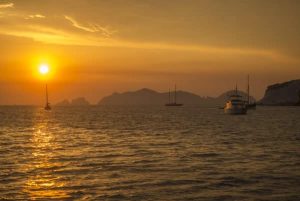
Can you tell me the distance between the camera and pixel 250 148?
117ft

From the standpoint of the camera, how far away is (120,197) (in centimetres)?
1703

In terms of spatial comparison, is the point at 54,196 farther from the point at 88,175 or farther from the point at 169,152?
the point at 169,152

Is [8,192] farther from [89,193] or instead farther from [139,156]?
[139,156]

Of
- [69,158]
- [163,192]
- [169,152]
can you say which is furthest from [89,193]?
[169,152]

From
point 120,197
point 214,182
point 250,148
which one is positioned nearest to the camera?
point 120,197

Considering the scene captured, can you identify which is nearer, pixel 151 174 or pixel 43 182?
pixel 43 182

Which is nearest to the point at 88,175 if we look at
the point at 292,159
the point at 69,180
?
the point at 69,180

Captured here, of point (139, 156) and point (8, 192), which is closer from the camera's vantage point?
point (8, 192)

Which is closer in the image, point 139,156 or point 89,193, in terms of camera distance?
point 89,193

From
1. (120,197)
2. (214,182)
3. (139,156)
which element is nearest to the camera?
Answer: (120,197)

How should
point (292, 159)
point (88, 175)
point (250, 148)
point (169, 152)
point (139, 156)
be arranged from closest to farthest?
point (88, 175) < point (292, 159) < point (139, 156) < point (169, 152) < point (250, 148)

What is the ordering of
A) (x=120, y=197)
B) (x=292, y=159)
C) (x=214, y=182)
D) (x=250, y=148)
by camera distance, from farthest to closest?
1. (x=250, y=148)
2. (x=292, y=159)
3. (x=214, y=182)
4. (x=120, y=197)

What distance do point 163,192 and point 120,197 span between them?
80.6 inches

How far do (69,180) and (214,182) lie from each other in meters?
7.42
